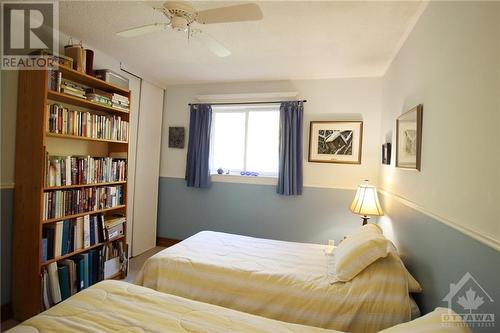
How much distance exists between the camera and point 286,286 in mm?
1631

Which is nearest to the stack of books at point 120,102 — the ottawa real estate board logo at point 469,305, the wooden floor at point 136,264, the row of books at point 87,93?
the row of books at point 87,93

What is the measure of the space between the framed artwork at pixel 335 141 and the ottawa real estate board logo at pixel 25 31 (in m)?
2.79

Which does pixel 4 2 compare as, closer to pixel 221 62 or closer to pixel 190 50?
pixel 190 50

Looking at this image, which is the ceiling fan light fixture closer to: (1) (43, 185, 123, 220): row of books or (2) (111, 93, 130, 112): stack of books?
(2) (111, 93, 130, 112): stack of books

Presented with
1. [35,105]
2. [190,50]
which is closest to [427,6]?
[190,50]

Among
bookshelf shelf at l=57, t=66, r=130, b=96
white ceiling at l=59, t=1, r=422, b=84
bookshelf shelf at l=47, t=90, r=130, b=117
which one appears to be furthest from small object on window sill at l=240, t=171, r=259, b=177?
bookshelf shelf at l=57, t=66, r=130, b=96

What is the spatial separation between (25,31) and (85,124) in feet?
2.74

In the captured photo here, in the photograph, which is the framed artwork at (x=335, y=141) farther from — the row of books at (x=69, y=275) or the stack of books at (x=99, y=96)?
the row of books at (x=69, y=275)

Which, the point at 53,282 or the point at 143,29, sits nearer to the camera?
the point at 143,29

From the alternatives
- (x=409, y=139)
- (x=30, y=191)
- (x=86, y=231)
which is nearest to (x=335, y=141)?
(x=409, y=139)

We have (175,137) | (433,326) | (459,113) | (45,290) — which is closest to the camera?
(433,326)

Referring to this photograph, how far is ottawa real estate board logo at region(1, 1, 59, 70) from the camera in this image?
6.49 feet

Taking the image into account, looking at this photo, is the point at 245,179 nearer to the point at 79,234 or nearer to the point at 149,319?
the point at 79,234

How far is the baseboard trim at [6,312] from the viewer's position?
2.00 meters
